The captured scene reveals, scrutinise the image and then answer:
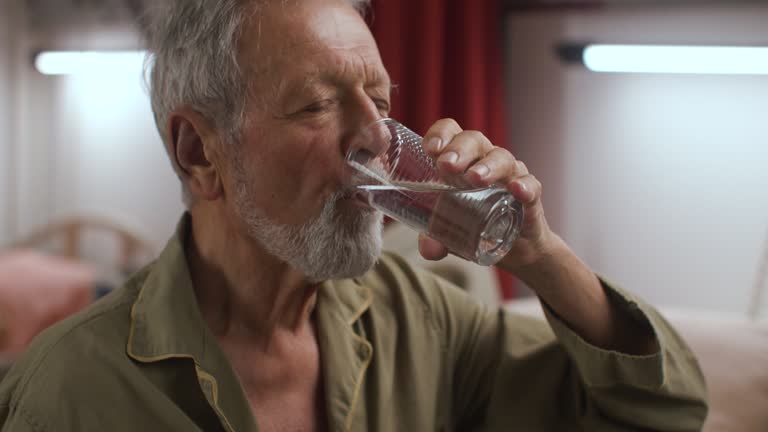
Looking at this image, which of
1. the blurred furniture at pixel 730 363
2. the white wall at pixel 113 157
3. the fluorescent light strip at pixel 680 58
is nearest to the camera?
the blurred furniture at pixel 730 363

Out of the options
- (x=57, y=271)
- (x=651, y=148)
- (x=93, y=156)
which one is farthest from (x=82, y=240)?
(x=651, y=148)

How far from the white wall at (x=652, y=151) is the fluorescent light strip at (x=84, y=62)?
179cm

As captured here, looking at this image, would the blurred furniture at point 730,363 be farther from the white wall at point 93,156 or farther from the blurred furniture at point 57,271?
the white wall at point 93,156

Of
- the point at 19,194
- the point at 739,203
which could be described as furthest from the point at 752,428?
the point at 19,194

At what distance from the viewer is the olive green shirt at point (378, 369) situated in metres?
0.98

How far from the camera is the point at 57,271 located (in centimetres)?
324

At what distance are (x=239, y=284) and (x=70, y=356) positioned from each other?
0.84ft

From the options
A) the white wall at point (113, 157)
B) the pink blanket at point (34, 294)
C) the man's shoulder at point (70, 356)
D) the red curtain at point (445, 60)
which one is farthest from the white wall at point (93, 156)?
the man's shoulder at point (70, 356)

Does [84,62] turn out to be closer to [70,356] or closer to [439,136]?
[70,356]

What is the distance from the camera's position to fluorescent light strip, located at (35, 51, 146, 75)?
351 centimetres

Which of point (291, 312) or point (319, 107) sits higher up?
point (319, 107)

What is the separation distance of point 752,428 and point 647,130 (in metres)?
1.39

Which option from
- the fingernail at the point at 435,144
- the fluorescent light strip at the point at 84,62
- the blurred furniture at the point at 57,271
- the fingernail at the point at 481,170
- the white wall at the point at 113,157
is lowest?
the blurred furniture at the point at 57,271

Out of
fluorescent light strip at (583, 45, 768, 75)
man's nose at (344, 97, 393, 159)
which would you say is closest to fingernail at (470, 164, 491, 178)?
man's nose at (344, 97, 393, 159)
